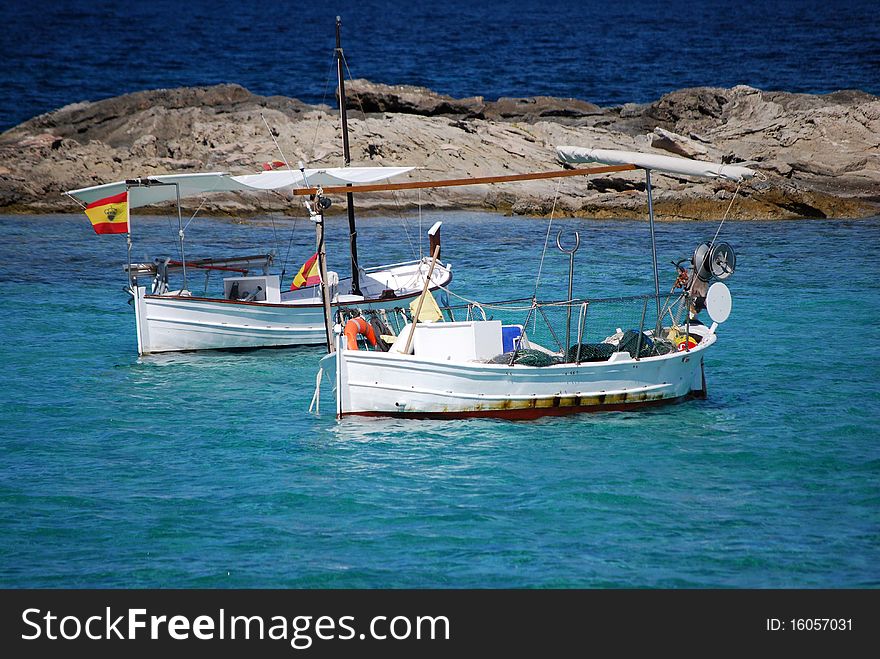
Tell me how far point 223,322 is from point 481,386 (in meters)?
7.64

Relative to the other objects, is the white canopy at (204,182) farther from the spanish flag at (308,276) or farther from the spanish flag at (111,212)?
the spanish flag at (308,276)

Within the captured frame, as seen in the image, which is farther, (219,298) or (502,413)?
(219,298)

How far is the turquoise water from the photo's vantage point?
1169 centimetres

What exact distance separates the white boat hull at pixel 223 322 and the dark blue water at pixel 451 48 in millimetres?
44482

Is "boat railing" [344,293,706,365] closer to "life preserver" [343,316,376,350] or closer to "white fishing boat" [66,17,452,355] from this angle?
"life preserver" [343,316,376,350]

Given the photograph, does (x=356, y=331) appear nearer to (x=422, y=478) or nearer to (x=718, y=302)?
(x=422, y=478)

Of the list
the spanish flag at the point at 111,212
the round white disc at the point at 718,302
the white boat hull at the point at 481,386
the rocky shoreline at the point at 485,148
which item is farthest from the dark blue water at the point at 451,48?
the white boat hull at the point at 481,386

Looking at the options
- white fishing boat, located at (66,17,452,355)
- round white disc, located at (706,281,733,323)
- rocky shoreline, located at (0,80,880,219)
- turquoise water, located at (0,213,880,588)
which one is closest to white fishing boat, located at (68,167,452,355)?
white fishing boat, located at (66,17,452,355)

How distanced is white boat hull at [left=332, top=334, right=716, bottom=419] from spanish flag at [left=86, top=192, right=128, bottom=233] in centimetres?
723

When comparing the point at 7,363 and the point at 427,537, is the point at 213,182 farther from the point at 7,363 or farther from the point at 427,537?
the point at 427,537

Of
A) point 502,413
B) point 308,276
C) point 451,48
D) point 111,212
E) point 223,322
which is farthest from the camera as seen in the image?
point 451,48

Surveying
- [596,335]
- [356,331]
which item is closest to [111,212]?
[356,331]

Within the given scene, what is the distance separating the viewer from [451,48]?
93.4 meters
